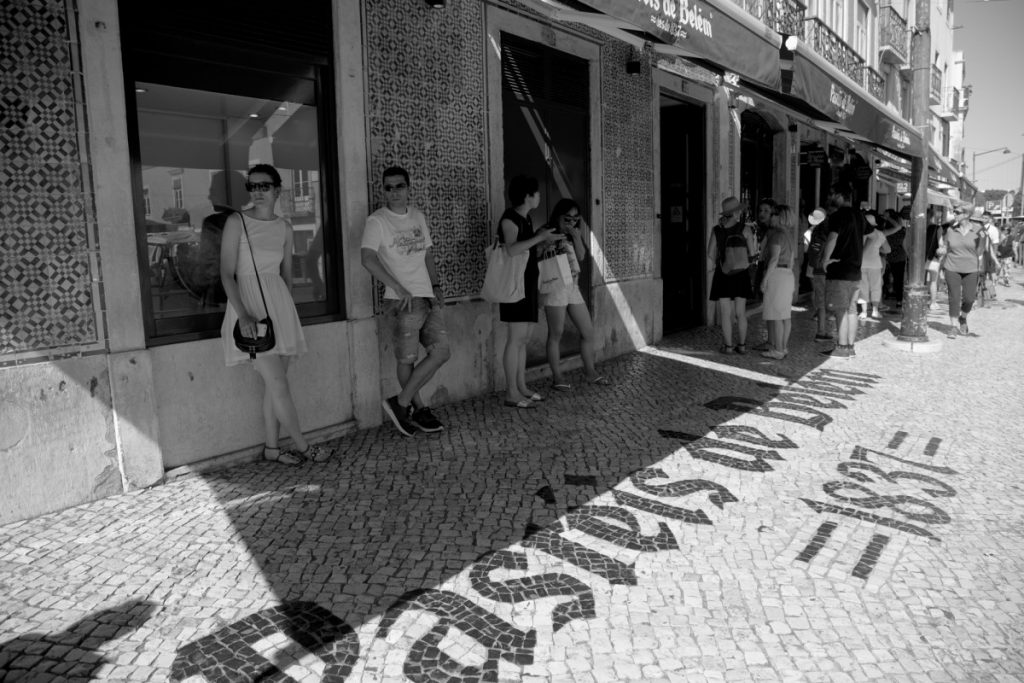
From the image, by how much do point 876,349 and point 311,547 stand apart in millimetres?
7424

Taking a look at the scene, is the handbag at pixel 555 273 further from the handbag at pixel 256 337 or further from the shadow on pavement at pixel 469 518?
the handbag at pixel 256 337

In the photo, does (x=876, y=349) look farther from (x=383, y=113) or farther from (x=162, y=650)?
(x=162, y=650)

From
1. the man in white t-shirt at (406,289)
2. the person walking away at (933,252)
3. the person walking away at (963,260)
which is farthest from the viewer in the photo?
the person walking away at (933,252)

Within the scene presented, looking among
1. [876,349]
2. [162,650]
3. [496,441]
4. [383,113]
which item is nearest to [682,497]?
[496,441]

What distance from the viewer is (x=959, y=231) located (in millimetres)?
9398

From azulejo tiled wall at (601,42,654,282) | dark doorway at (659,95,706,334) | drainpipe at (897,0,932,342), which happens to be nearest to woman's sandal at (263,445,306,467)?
azulejo tiled wall at (601,42,654,282)

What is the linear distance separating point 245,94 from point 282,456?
2185mm

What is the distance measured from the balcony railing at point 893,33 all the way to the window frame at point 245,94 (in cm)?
2053

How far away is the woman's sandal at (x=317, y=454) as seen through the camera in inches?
179

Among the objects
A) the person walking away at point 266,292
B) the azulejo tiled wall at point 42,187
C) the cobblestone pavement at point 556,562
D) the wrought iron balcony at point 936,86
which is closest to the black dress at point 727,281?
the cobblestone pavement at point 556,562

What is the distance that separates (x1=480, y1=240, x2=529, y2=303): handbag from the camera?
18.4ft

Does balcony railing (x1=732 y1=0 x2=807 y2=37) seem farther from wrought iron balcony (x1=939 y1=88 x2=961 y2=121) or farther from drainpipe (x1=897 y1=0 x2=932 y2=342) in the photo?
wrought iron balcony (x1=939 y1=88 x2=961 y2=121)

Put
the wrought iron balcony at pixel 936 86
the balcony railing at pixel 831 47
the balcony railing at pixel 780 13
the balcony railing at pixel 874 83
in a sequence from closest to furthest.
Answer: the balcony railing at pixel 780 13
the balcony railing at pixel 831 47
the balcony railing at pixel 874 83
the wrought iron balcony at pixel 936 86

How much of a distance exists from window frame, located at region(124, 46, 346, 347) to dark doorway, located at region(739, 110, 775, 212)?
7.85 m
